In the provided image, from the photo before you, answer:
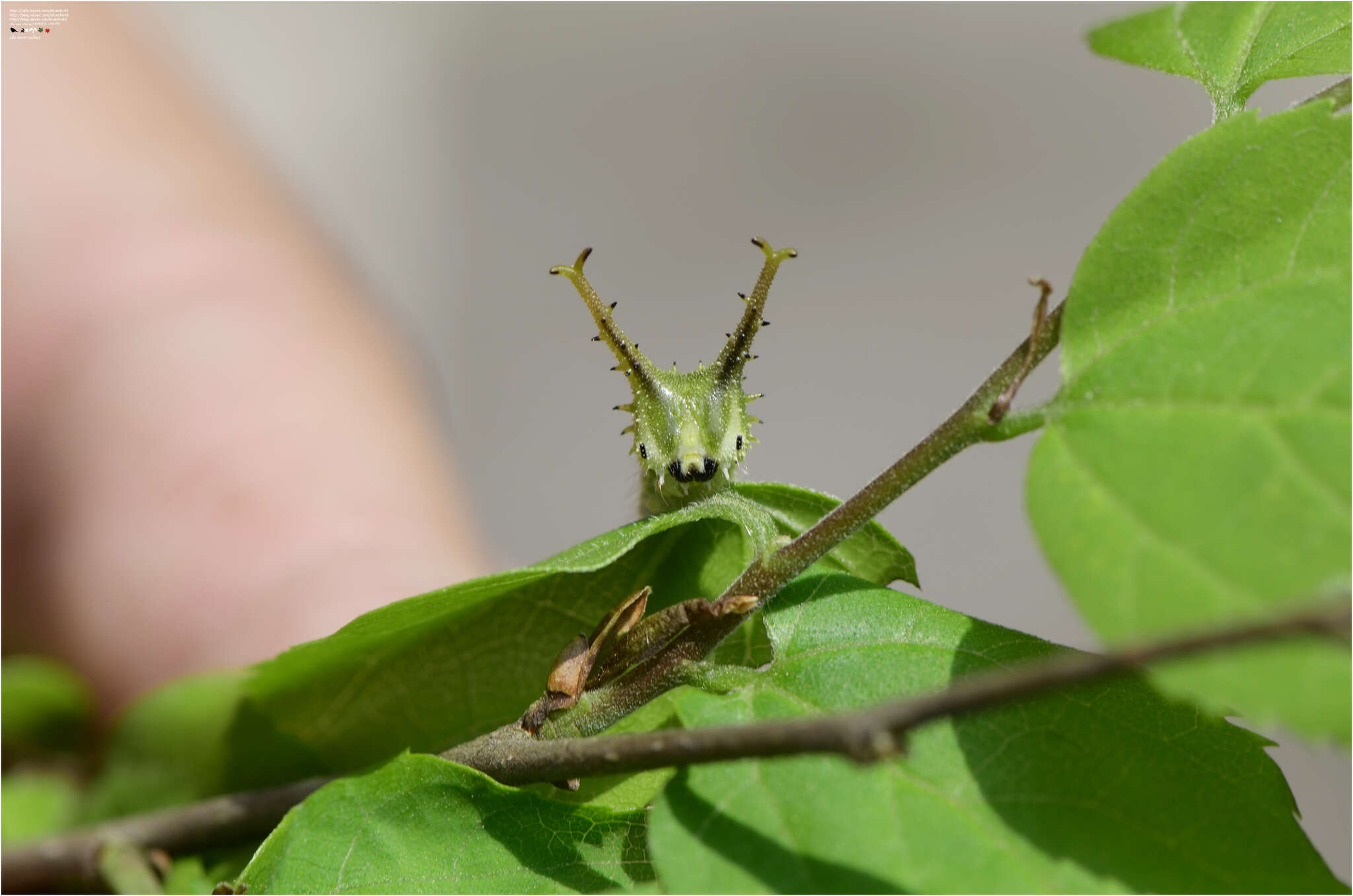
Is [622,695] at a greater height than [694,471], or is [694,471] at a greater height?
[694,471]

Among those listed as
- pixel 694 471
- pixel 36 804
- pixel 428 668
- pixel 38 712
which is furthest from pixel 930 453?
pixel 38 712

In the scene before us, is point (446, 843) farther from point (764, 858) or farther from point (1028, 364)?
point (1028, 364)

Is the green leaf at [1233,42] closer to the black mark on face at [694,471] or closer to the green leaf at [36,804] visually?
the black mark on face at [694,471]

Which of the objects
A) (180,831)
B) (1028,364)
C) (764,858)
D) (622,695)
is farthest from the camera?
(180,831)

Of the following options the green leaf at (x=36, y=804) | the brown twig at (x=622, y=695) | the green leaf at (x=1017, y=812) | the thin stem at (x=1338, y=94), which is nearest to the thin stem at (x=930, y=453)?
the brown twig at (x=622, y=695)

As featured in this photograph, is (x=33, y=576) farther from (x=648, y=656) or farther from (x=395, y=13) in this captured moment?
(x=395, y=13)

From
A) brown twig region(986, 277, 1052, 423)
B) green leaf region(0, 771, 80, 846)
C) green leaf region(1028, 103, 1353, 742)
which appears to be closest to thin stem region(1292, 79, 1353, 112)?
green leaf region(1028, 103, 1353, 742)

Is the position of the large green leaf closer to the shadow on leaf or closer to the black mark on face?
the black mark on face

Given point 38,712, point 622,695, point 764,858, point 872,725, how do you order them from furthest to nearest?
point 38,712
point 622,695
point 764,858
point 872,725
